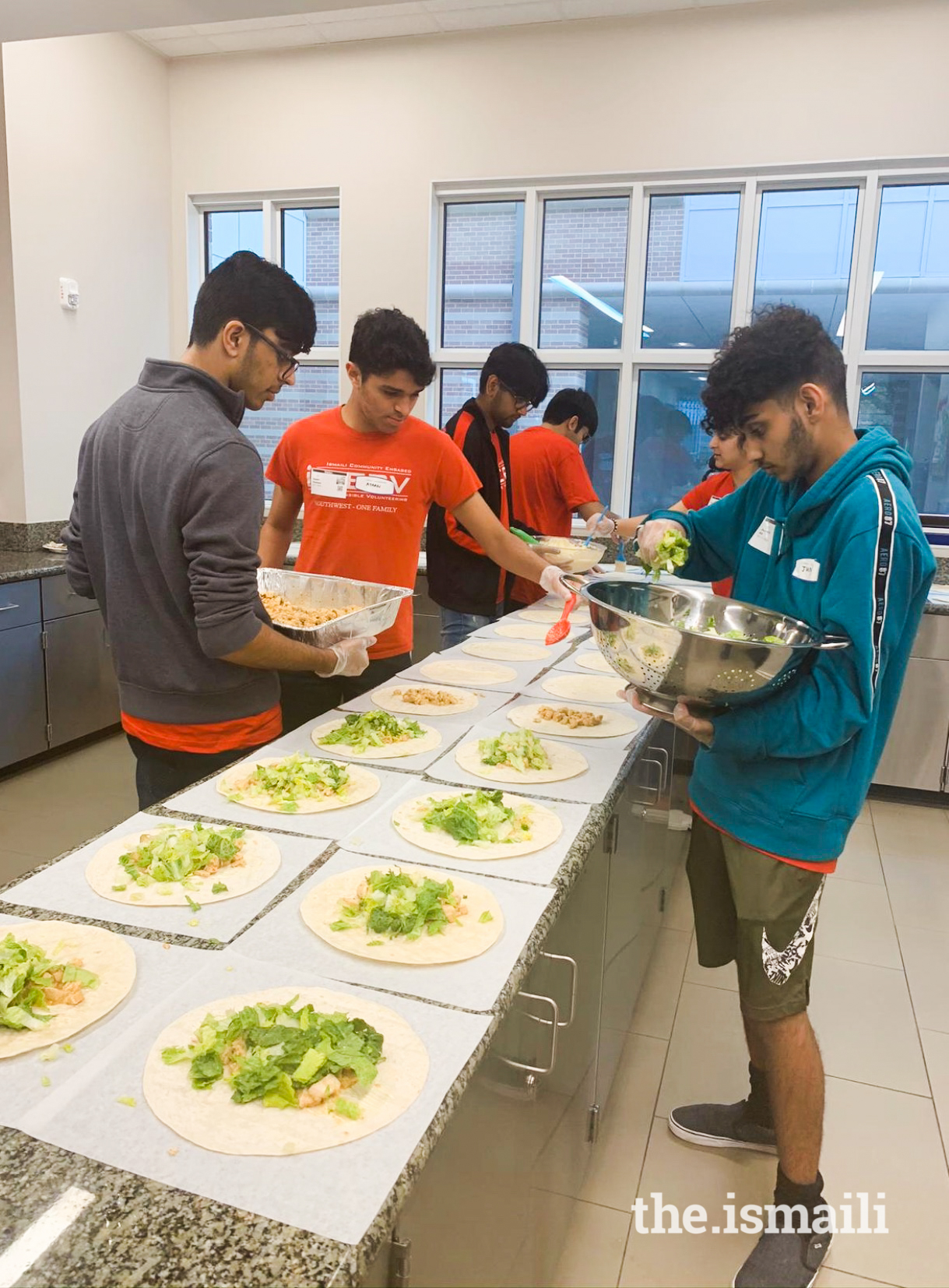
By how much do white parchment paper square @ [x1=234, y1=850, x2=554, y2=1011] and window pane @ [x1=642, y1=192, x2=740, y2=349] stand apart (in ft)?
13.3

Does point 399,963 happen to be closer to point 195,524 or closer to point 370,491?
point 195,524

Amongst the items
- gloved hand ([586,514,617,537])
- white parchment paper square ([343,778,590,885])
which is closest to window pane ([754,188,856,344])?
gloved hand ([586,514,617,537])

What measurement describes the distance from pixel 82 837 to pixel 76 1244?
9.70 feet

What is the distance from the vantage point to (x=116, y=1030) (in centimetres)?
99

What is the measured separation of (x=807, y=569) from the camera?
1.53m

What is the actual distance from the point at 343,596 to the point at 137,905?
4.04 ft

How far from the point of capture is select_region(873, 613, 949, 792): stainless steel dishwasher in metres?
3.91

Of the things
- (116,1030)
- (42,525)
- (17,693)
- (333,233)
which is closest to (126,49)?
(333,233)

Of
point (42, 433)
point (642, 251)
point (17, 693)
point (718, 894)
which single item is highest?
point (642, 251)

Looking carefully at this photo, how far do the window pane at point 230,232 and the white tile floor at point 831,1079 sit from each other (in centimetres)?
354

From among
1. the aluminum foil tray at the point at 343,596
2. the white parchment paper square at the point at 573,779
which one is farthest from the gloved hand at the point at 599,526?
the white parchment paper square at the point at 573,779

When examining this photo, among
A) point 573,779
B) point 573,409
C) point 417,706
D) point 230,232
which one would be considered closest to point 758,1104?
point 573,779

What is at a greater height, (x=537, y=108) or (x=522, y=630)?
(x=537, y=108)

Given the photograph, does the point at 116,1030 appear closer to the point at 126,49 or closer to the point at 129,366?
the point at 129,366
